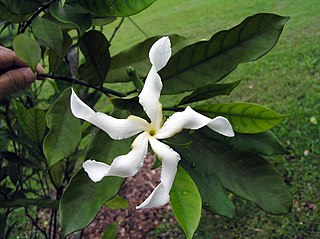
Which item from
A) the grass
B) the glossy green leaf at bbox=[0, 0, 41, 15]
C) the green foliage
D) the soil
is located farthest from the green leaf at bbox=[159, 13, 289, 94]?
the soil

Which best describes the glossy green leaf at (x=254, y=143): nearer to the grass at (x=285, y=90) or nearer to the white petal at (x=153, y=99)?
the white petal at (x=153, y=99)

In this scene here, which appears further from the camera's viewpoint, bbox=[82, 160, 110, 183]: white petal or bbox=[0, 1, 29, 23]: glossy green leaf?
bbox=[0, 1, 29, 23]: glossy green leaf

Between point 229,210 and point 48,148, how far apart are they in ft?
1.03

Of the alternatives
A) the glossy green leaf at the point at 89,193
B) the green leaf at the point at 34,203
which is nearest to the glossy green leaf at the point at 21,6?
the glossy green leaf at the point at 89,193

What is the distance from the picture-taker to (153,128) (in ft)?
2.04

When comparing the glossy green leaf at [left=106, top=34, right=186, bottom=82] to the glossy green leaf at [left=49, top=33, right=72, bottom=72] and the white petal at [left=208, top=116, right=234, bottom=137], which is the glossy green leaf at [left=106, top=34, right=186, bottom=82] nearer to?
the glossy green leaf at [left=49, top=33, right=72, bottom=72]

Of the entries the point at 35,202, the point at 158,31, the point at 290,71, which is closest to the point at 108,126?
the point at 35,202

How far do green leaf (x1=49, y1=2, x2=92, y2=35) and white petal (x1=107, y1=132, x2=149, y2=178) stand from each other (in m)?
0.24

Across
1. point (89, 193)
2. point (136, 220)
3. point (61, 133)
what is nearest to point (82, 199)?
point (89, 193)

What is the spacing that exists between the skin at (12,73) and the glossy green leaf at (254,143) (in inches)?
13.9

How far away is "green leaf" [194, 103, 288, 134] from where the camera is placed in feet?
2.45

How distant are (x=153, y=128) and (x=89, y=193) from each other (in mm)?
194

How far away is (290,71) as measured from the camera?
3916 millimetres

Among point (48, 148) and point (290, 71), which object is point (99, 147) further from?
point (290, 71)
